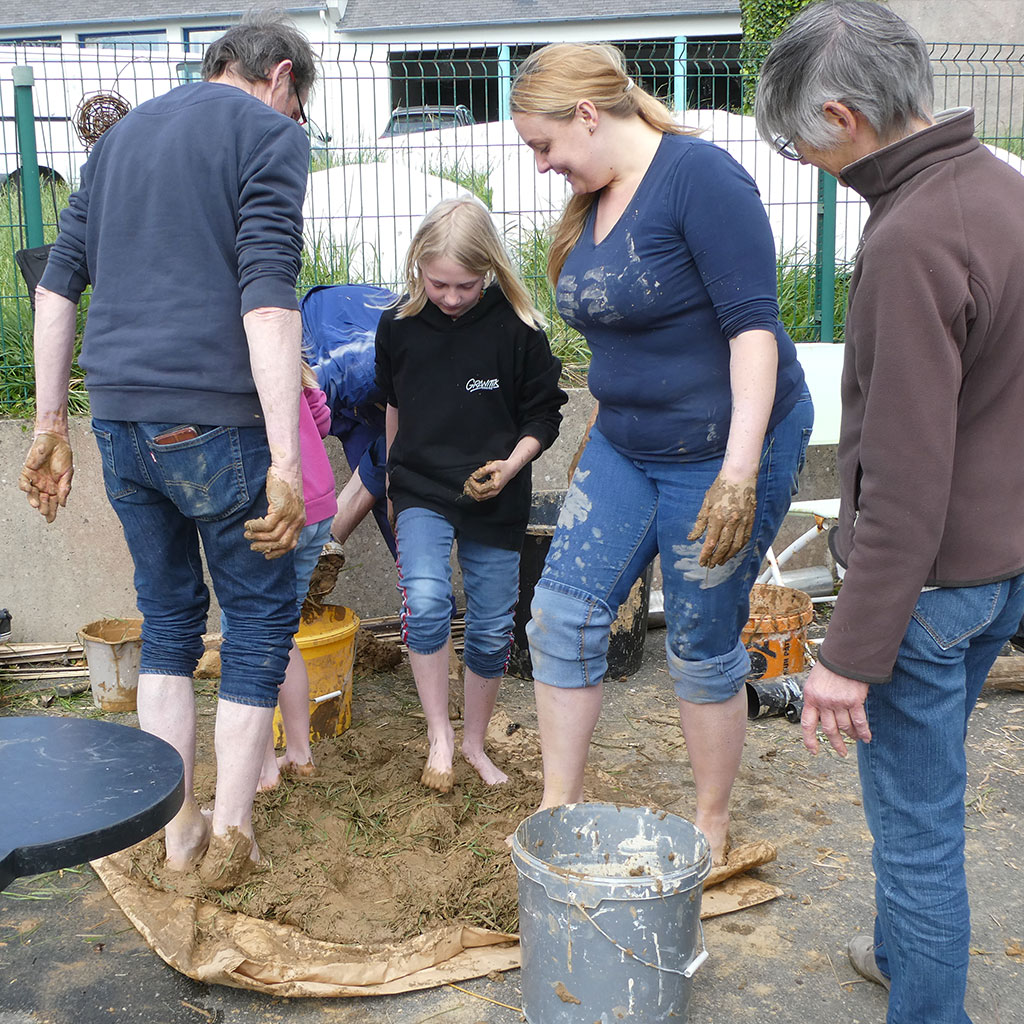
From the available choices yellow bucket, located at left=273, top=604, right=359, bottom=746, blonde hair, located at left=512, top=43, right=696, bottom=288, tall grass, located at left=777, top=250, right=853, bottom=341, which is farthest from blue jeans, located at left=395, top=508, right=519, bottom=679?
tall grass, located at left=777, top=250, right=853, bottom=341

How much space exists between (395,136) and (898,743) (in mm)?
5186

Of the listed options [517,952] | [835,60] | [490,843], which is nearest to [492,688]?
[490,843]

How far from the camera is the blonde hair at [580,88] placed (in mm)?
2557

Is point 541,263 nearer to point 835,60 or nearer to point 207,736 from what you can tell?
point 207,736

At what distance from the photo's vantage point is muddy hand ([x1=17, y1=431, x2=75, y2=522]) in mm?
2914

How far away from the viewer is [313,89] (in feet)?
9.79

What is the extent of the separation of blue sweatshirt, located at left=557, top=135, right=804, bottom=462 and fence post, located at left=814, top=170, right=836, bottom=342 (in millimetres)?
3787

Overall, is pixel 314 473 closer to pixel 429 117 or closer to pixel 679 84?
pixel 429 117

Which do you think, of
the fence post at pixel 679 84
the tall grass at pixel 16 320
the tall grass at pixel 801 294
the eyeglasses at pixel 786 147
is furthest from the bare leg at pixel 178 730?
the tall grass at pixel 801 294

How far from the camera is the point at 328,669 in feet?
12.8

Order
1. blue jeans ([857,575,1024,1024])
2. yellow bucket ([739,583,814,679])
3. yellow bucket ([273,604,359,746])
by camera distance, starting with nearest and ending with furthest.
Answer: blue jeans ([857,575,1024,1024]) → yellow bucket ([273,604,359,746]) → yellow bucket ([739,583,814,679])

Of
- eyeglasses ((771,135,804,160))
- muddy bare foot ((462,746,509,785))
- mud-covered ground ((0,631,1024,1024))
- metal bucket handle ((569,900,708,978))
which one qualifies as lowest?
mud-covered ground ((0,631,1024,1024))

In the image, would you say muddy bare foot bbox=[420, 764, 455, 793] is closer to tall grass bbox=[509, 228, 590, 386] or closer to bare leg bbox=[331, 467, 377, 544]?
bare leg bbox=[331, 467, 377, 544]

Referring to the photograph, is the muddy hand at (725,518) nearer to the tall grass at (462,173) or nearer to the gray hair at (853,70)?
the gray hair at (853,70)
